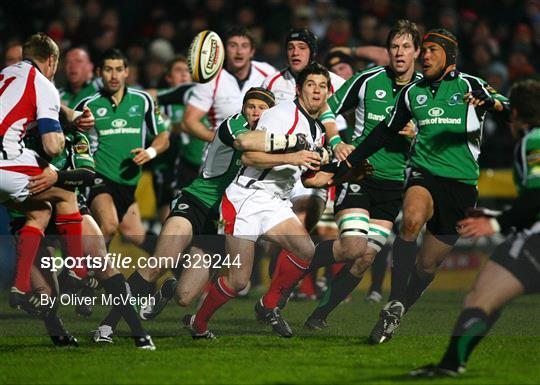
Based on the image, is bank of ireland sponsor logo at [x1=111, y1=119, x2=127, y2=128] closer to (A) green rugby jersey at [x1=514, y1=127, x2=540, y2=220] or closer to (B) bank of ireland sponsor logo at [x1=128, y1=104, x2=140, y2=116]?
(B) bank of ireland sponsor logo at [x1=128, y1=104, x2=140, y2=116]

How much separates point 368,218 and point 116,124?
10.4 ft

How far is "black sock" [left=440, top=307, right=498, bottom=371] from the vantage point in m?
7.21

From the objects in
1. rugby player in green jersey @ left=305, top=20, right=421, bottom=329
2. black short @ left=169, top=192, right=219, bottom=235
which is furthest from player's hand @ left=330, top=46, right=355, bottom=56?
black short @ left=169, top=192, right=219, bottom=235

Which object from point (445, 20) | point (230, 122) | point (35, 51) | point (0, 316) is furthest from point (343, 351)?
point (445, 20)

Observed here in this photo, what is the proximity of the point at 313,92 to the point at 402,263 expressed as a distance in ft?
5.45

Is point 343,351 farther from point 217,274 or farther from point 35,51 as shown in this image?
point 35,51

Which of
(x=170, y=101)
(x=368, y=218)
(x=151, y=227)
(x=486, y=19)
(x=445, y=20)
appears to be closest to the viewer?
(x=368, y=218)

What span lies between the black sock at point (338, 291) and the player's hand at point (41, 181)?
2819mm

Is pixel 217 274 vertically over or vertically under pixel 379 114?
under

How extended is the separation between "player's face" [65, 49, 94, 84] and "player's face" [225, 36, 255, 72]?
1.89 meters

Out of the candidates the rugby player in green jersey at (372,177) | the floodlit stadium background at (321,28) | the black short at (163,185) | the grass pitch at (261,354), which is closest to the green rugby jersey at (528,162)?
the grass pitch at (261,354)

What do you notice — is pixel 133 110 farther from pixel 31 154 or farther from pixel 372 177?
pixel 31 154

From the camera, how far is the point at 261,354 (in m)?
8.62

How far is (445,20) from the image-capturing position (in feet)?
58.3
